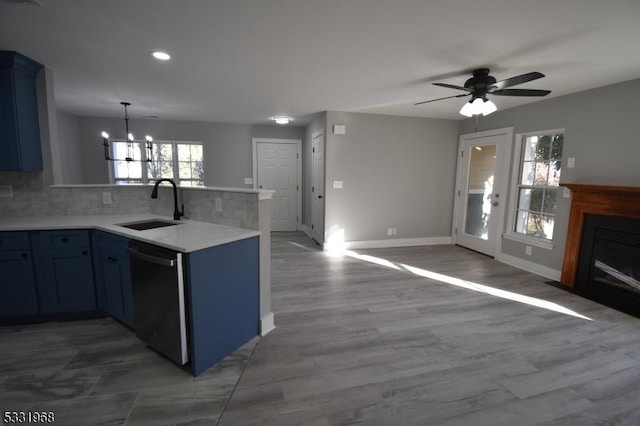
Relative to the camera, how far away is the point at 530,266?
4094 mm

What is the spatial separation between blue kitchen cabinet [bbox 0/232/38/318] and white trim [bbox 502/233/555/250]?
5.91 m

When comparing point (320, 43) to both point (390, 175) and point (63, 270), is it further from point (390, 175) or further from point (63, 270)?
point (390, 175)

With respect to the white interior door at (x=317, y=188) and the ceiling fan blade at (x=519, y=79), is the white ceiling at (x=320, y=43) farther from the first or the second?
the white interior door at (x=317, y=188)

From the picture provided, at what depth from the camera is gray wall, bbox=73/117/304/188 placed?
5.73m

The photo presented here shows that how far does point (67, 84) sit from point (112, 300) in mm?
2956

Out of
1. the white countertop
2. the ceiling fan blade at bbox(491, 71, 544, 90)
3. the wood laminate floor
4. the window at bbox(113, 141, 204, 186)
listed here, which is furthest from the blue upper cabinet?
the ceiling fan blade at bbox(491, 71, 544, 90)

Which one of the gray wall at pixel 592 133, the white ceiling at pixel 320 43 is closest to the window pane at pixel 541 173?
the gray wall at pixel 592 133

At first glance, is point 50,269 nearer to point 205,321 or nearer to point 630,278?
point 205,321

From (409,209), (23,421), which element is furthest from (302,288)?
(409,209)

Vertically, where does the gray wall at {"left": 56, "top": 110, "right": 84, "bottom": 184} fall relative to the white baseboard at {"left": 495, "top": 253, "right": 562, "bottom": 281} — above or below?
above

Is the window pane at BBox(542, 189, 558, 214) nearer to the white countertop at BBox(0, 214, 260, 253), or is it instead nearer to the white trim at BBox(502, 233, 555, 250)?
the white trim at BBox(502, 233, 555, 250)

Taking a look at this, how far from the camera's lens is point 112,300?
2.48m

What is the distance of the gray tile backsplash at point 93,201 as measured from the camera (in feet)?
8.64

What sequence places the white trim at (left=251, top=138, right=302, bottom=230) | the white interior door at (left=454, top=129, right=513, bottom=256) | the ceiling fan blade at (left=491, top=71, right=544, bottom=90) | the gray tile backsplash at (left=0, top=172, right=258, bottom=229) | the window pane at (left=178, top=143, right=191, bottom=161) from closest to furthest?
the ceiling fan blade at (left=491, top=71, right=544, bottom=90)
the gray tile backsplash at (left=0, top=172, right=258, bottom=229)
the white interior door at (left=454, top=129, right=513, bottom=256)
the window pane at (left=178, top=143, right=191, bottom=161)
the white trim at (left=251, top=138, right=302, bottom=230)
